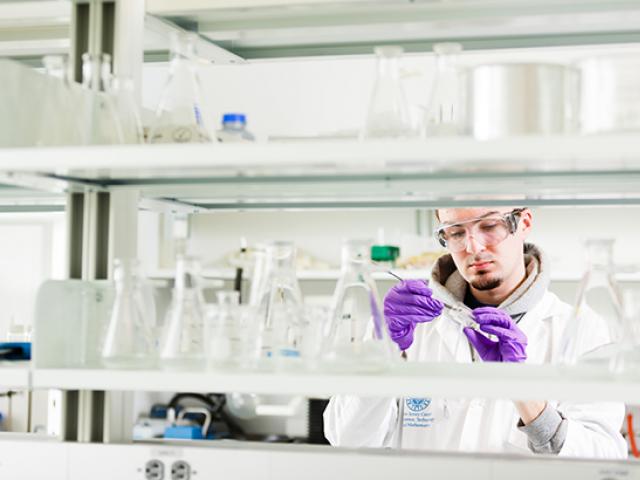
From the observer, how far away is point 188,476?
1.42 metres

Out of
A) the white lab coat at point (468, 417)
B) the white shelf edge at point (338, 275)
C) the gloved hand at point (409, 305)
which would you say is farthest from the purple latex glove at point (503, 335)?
the white shelf edge at point (338, 275)

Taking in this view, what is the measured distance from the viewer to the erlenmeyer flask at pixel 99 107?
1.41m

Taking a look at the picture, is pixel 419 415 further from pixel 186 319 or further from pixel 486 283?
pixel 186 319

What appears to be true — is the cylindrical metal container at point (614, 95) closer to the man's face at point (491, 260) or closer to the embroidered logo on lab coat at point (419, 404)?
the man's face at point (491, 260)

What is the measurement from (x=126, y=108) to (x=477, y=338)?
1244 millimetres

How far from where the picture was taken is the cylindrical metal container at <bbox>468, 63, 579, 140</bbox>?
3.83ft

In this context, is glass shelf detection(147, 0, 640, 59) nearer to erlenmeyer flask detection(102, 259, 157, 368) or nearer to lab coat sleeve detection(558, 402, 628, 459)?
Answer: erlenmeyer flask detection(102, 259, 157, 368)

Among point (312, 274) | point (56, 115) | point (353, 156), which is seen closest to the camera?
point (353, 156)

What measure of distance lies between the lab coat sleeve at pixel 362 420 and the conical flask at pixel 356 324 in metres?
1.09

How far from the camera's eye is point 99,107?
1.42m

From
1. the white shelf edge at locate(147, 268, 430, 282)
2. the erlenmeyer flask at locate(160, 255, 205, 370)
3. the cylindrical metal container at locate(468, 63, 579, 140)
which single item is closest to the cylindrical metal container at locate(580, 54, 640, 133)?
the cylindrical metal container at locate(468, 63, 579, 140)

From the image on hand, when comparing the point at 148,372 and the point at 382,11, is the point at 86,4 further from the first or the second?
the point at 148,372

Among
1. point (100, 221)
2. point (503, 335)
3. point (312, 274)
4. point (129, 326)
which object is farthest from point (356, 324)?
A: point (312, 274)

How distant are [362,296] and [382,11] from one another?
0.48m
